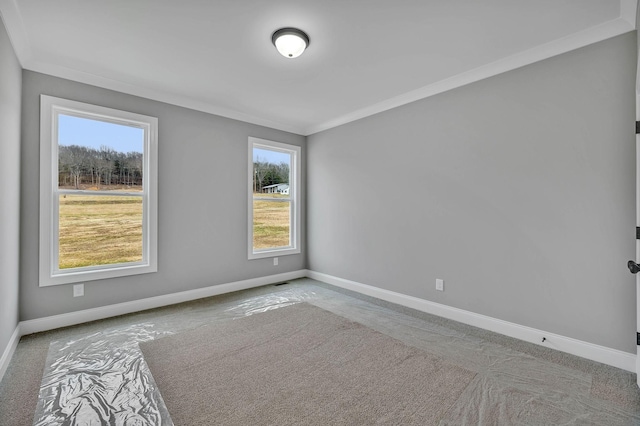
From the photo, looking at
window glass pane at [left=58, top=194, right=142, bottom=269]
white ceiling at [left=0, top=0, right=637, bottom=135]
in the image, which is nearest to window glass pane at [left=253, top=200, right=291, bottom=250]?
window glass pane at [left=58, top=194, right=142, bottom=269]

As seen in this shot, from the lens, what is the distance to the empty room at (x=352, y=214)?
2.09 meters

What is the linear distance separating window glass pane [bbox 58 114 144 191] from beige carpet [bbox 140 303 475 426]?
1943mm

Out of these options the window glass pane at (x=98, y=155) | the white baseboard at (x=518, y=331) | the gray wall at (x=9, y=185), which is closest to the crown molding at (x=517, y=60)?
the white baseboard at (x=518, y=331)

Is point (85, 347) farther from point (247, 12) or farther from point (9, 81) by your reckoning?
point (247, 12)

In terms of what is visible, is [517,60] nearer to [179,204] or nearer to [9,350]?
[179,204]

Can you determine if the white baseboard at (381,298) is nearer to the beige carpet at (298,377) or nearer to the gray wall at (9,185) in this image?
the gray wall at (9,185)

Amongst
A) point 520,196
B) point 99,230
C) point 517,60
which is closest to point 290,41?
point 517,60

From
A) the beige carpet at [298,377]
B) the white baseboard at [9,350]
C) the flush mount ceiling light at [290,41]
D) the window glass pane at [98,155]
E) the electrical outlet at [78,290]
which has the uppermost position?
the flush mount ceiling light at [290,41]

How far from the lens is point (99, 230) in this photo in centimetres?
341

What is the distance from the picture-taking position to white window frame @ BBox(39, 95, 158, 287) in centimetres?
300

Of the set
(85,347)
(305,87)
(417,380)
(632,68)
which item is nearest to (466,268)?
(417,380)

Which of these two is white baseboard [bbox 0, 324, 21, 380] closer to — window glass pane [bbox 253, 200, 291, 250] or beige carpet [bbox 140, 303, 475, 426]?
beige carpet [bbox 140, 303, 475, 426]

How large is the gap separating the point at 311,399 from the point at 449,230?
2348 millimetres

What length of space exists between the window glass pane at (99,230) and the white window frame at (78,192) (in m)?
0.06
